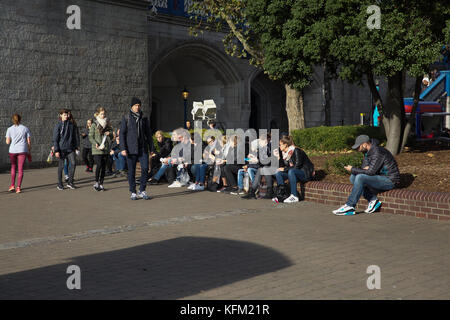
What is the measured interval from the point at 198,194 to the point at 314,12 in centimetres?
479

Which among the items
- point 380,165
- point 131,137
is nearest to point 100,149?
point 131,137

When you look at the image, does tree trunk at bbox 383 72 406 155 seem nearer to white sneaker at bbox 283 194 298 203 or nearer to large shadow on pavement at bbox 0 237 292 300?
white sneaker at bbox 283 194 298 203

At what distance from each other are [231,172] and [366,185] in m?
3.70

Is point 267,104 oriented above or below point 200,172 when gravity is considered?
above

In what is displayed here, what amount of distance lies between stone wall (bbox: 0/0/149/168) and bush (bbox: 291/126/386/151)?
7.42m

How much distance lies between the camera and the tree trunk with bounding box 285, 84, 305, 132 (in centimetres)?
2028

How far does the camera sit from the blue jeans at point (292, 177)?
10.7 metres

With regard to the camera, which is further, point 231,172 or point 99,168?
point 99,168

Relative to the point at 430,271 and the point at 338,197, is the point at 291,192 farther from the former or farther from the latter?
the point at 430,271

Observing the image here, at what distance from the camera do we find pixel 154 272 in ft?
18.8

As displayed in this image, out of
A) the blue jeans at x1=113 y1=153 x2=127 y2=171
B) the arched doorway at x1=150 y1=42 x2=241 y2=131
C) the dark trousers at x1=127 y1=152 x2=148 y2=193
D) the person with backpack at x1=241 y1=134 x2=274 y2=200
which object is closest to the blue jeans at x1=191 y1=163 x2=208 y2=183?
the person with backpack at x1=241 y1=134 x2=274 y2=200

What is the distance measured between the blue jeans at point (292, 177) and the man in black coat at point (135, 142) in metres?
2.57

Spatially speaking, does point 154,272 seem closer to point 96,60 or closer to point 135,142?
point 135,142
